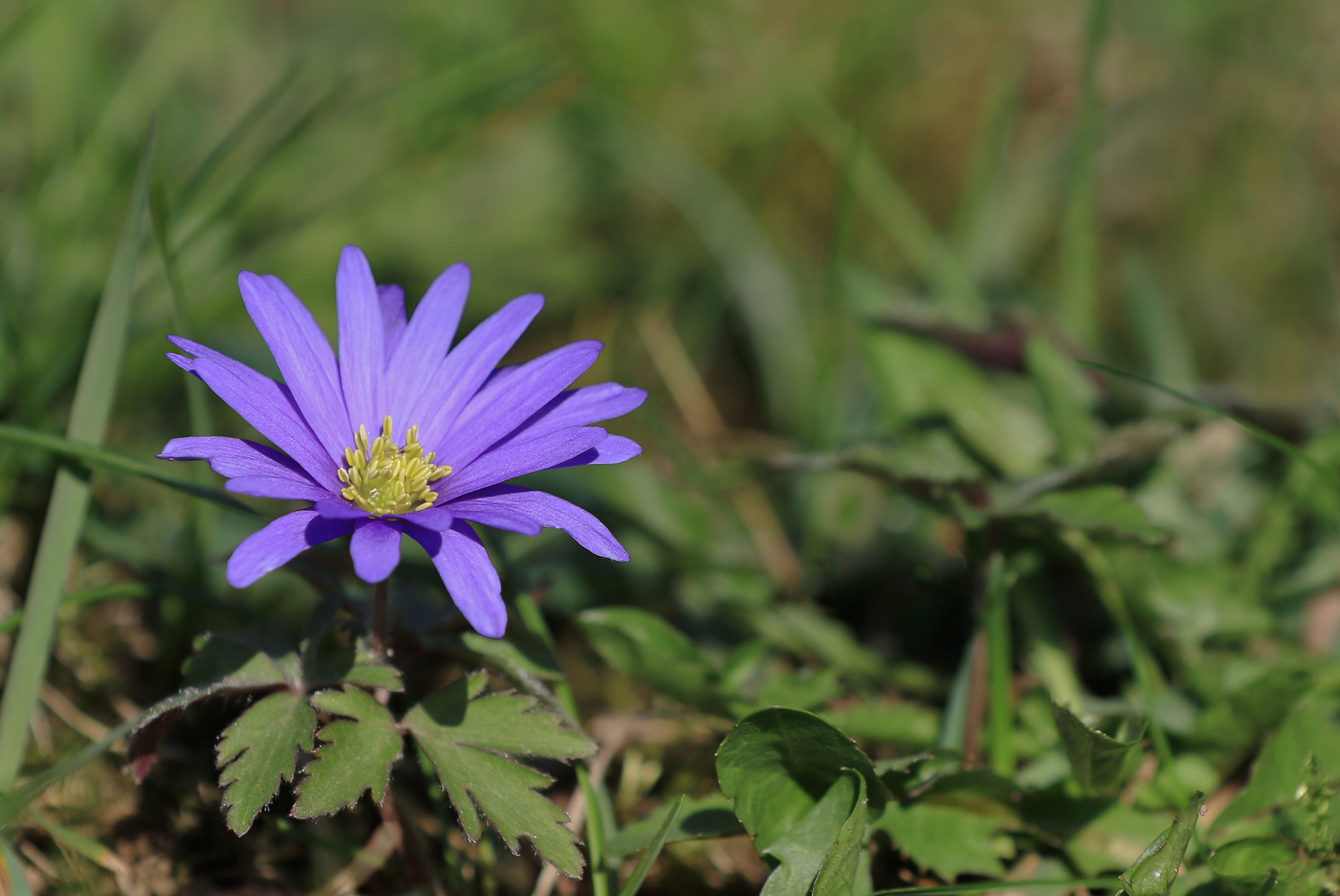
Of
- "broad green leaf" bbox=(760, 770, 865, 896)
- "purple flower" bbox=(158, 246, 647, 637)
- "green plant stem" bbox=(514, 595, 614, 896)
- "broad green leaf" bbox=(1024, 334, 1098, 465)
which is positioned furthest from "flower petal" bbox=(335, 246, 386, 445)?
"broad green leaf" bbox=(1024, 334, 1098, 465)

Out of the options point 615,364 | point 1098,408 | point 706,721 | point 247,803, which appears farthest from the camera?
point 615,364

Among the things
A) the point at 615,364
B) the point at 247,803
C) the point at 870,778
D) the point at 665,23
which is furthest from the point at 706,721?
the point at 665,23

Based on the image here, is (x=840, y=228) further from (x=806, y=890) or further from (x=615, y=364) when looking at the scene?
(x=806, y=890)

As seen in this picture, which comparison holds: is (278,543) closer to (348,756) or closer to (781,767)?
(348,756)

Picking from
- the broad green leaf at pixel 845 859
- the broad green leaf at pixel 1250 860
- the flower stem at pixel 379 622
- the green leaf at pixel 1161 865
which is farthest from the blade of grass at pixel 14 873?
the broad green leaf at pixel 1250 860

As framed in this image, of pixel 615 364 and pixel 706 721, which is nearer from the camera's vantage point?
pixel 706 721

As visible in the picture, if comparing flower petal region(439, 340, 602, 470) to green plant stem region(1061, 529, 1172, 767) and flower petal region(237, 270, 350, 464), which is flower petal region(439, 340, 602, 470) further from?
green plant stem region(1061, 529, 1172, 767)
